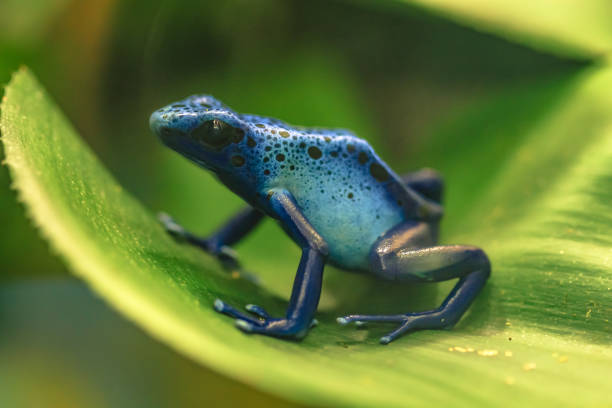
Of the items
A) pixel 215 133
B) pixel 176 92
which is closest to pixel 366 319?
pixel 215 133

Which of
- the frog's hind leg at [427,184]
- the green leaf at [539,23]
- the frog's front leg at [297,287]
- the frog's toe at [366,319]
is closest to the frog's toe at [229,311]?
the frog's front leg at [297,287]

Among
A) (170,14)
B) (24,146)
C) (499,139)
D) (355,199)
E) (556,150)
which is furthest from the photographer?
(170,14)

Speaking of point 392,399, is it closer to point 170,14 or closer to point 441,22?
point 441,22

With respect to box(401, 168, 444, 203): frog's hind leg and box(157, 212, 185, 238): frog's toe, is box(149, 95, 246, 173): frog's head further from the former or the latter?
box(401, 168, 444, 203): frog's hind leg

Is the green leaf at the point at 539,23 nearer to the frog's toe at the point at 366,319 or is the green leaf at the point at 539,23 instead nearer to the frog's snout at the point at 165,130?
the frog's snout at the point at 165,130

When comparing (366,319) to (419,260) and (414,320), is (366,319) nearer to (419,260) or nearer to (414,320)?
(414,320)

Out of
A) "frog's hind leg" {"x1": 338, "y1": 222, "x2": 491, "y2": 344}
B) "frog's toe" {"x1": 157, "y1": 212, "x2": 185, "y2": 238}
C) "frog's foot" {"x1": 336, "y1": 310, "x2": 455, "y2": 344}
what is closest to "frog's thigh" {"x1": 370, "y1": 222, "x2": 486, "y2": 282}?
"frog's hind leg" {"x1": 338, "y1": 222, "x2": 491, "y2": 344}

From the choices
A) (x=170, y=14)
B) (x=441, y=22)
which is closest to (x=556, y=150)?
(x=441, y=22)
